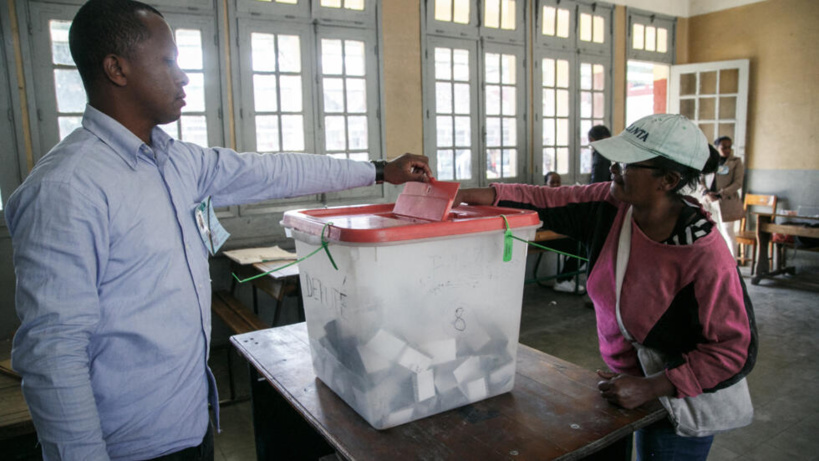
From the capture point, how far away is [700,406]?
122 cm

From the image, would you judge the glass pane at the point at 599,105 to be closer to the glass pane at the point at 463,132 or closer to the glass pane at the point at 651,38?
the glass pane at the point at 651,38

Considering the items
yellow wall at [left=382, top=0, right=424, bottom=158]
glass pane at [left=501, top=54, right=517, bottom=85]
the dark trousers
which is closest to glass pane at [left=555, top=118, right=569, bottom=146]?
glass pane at [left=501, top=54, right=517, bottom=85]

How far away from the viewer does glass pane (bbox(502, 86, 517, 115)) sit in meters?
5.42

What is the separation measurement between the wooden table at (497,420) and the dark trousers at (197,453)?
0.20 meters

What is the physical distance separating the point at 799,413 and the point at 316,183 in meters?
2.93

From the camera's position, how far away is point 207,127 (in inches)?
154

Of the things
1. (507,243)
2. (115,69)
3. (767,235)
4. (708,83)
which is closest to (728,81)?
(708,83)

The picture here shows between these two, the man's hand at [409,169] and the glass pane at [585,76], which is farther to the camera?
the glass pane at [585,76]

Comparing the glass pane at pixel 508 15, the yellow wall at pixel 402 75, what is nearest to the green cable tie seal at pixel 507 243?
the yellow wall at pixel 402 75

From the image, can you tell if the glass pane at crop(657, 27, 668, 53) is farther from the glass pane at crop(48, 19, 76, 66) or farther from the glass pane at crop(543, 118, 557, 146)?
the glass pane at crop(48, 19, 76, 66)

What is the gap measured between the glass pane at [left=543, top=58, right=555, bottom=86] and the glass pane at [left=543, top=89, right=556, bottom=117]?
0.08 m

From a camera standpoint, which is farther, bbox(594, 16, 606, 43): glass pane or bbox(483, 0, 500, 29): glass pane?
bbox(594, 16, 606, 43): glass pane

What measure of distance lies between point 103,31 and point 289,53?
3.39 m

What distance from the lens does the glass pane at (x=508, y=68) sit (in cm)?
537
